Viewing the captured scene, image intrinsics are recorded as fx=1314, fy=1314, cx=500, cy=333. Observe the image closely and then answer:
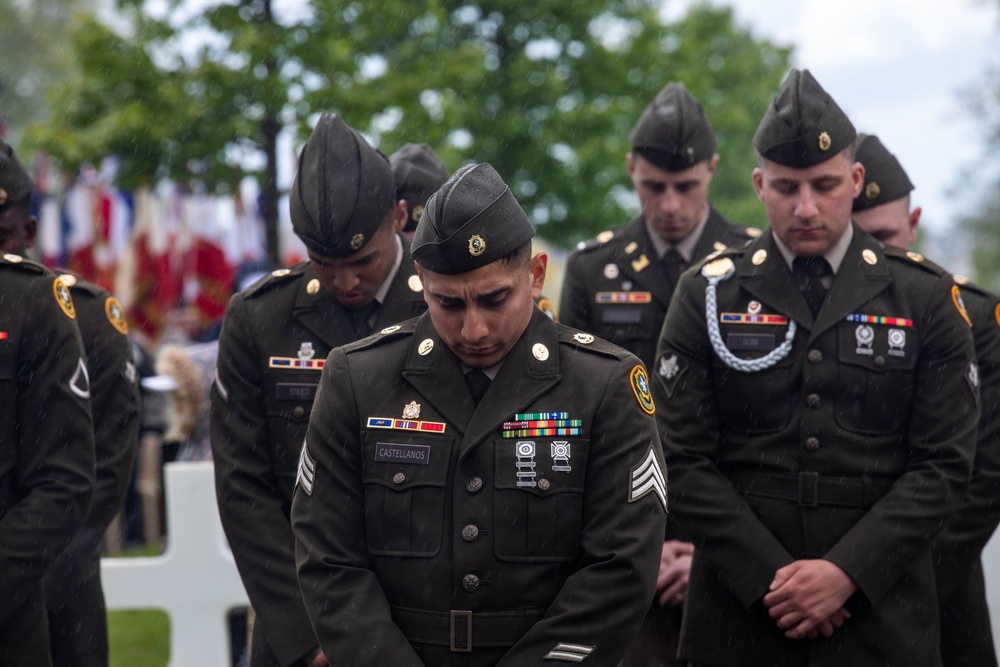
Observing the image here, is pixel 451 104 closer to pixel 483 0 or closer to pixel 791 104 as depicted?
pixel 483 0

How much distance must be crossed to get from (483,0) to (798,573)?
16.9 m

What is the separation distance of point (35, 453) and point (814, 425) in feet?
8.61

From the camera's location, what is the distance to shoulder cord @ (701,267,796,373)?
182 inches

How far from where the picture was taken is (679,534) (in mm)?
5699

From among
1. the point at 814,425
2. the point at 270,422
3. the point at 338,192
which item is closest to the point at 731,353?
the point at 814,425

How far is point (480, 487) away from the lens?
3.62m

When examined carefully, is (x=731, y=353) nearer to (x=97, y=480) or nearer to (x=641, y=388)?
(x=641, y=388)

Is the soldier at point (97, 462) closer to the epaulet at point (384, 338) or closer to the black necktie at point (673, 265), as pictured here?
the epaulet at point (384, 338)

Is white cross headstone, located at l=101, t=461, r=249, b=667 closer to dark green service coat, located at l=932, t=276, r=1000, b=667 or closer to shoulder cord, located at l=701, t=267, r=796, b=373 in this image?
shoulder cord, located at l=701, t=267, r=796, b=373

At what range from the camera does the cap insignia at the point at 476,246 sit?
11.8 ft

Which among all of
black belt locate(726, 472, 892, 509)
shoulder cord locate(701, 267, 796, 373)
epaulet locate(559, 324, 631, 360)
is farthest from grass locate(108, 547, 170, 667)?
epaulet locate(559, 324, 631, 360)

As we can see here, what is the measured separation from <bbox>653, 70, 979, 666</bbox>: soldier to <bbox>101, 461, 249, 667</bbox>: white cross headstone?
3.65 metres

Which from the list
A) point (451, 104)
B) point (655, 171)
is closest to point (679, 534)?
point (655, 171)

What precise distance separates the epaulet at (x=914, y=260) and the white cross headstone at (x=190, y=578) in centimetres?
431
